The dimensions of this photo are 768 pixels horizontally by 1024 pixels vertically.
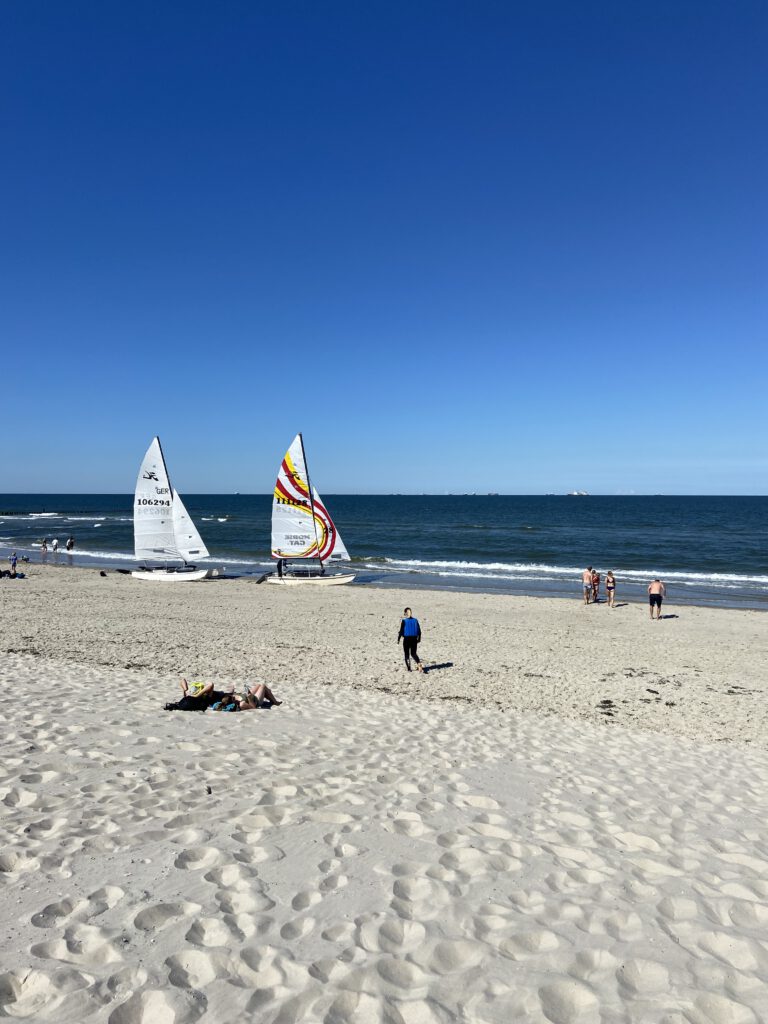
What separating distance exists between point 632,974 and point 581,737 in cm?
572

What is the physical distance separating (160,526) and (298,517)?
7368mm

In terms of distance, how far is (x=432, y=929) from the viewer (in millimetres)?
3836

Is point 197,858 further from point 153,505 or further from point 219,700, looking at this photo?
point 153,505

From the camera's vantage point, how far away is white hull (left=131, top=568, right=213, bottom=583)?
101 feet

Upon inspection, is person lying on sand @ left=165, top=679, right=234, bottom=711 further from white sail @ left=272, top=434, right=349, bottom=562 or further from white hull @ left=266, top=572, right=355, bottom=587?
white sail @ left=272, top=434, right=349, bottom=562

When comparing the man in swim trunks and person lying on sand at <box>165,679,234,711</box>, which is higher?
person lying on sand at <box>165,679,234,711</box>

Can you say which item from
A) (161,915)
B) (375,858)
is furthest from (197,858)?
(375,858)

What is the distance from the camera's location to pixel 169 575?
3105cm

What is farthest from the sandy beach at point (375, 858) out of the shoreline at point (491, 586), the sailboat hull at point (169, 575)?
the sailboat hull at point (169, 575)

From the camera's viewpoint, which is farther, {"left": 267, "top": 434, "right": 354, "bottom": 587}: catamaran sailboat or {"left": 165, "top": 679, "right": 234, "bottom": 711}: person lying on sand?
{"left": 267, "top": 434, "right": 354, "bottom": 587}: catamaran sailboat

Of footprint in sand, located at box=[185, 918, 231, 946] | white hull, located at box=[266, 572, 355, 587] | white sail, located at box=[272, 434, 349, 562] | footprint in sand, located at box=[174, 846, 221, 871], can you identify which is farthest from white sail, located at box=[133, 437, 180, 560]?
footprint in sand, located at box=[185, 918, 231, 946]

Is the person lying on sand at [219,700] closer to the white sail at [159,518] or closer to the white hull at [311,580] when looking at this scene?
the white hull at [311,580]

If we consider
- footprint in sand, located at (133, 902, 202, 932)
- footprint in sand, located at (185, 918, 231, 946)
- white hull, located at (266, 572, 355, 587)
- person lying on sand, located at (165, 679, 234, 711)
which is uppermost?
footprint in sand, located at (133, 902, 202, 932)

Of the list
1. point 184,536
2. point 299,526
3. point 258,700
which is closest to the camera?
point 258,700
